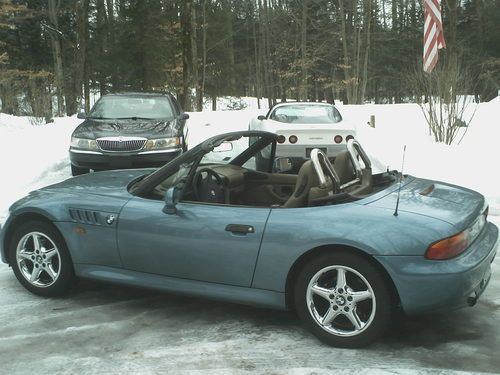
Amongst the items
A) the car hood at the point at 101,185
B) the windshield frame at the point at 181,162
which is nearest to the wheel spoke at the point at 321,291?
the windshield frame at the point at 181,162

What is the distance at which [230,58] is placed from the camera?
4047 centimetres

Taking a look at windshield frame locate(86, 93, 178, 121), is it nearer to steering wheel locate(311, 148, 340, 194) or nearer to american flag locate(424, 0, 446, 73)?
american flag locate(424, 0, 446, 73)

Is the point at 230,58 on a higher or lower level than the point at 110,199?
higher

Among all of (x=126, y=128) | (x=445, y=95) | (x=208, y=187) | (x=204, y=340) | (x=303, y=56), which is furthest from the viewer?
(x=303, y=56)

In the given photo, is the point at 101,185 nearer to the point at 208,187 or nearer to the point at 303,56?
the point at 208,187

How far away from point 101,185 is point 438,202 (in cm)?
273

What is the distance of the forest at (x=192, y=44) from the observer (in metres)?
25.5

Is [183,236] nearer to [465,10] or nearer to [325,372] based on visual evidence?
[325,372]

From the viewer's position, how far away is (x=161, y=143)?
906cm

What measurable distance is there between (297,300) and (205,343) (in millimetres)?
671

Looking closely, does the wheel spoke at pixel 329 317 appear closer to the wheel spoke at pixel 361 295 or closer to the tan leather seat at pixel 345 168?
the wheel spoke at pixel 361 295

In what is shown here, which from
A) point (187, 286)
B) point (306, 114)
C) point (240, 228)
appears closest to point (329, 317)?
point (240, 228)

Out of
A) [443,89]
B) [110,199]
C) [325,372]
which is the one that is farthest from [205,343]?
[443,89]

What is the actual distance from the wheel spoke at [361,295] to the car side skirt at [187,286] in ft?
1.58
